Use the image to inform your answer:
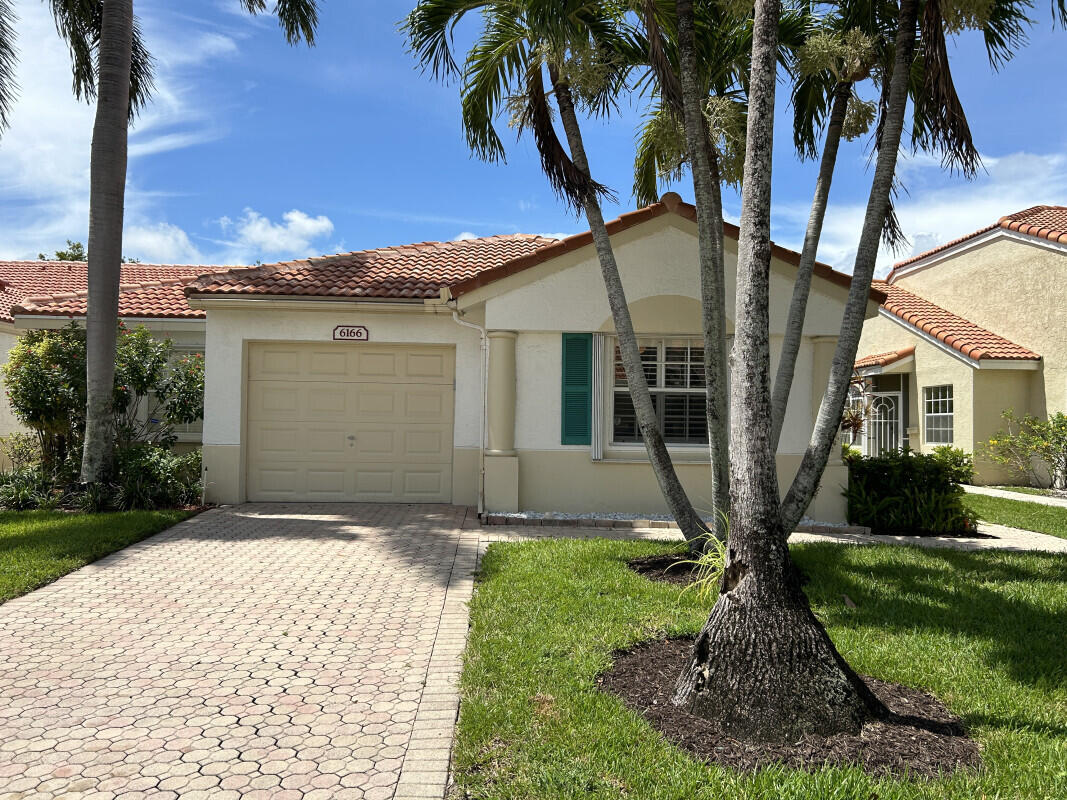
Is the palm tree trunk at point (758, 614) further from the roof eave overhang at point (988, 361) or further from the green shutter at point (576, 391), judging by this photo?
the roof eave overhang at point (988, 361)

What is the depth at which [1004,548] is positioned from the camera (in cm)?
902

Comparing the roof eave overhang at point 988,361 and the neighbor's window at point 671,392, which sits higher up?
the roof eave overhang at point 988,361

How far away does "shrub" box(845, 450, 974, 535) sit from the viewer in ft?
33.5

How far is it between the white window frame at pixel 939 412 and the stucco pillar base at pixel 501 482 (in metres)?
11.7

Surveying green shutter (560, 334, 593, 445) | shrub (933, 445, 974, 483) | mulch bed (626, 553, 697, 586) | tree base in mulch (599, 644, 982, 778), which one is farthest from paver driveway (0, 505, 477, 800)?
shrub (933, 445, 974, 483)

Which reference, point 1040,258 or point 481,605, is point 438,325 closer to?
point 481,605

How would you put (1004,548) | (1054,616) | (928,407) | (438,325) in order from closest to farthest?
(1054,616) < (1004,548) < (438,325) < (928,407)

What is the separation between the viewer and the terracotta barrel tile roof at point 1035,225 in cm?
1588

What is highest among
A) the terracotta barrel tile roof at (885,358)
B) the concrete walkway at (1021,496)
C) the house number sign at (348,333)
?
the terracotta barrel tile roof at (885,358)

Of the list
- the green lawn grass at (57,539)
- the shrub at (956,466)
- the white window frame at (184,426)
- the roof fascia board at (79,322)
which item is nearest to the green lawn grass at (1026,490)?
the shrub at (956,466)

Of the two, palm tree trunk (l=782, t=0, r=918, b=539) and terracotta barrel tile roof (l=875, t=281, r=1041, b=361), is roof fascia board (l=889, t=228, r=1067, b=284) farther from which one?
palm tree trunk (l=782, t=0, r=918, b=539)

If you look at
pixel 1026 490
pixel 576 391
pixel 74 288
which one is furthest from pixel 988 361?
pixel 74 288

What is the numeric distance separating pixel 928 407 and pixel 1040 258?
13.3 ft

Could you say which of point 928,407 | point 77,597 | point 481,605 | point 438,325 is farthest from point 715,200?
point 928,407
